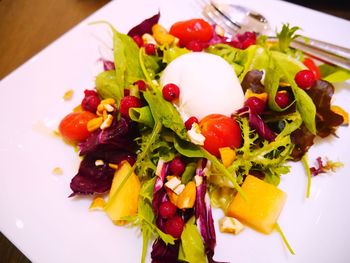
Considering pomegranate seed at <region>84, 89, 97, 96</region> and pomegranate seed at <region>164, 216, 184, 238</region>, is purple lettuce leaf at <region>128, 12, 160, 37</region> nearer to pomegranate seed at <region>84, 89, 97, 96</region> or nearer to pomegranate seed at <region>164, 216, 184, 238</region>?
Result: pomegranate seed at <region>84, 89, 97, 96</region>

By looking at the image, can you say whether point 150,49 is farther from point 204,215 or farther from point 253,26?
point 204,215

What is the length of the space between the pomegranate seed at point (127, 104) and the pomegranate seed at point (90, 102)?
0.21m

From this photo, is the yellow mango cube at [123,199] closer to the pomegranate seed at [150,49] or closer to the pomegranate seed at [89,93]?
the pomegranate seed at [89,93]

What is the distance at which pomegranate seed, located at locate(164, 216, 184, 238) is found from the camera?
54.6 inches

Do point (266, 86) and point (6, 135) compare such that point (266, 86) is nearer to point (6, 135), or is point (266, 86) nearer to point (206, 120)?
point (206, 120)

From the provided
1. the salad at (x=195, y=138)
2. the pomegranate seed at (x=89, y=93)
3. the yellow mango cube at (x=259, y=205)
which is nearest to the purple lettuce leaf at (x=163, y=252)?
Result: the salad at (x=195, y=138)

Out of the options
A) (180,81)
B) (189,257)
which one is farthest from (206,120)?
(189,257)

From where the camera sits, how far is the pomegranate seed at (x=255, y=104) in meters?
1.59

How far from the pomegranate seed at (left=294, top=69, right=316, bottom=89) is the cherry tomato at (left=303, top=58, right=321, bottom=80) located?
0.23 metres

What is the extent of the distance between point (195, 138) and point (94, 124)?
52cm

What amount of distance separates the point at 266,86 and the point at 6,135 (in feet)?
4.12

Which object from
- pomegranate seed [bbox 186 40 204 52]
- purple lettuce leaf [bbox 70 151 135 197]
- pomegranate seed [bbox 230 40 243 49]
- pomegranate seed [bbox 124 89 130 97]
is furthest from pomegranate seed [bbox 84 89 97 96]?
pomegranate seed [bbox 230 40 243 49]

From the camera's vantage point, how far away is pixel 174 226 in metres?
1.39

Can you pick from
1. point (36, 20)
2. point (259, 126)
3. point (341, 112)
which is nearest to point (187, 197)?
point (259, 126)
